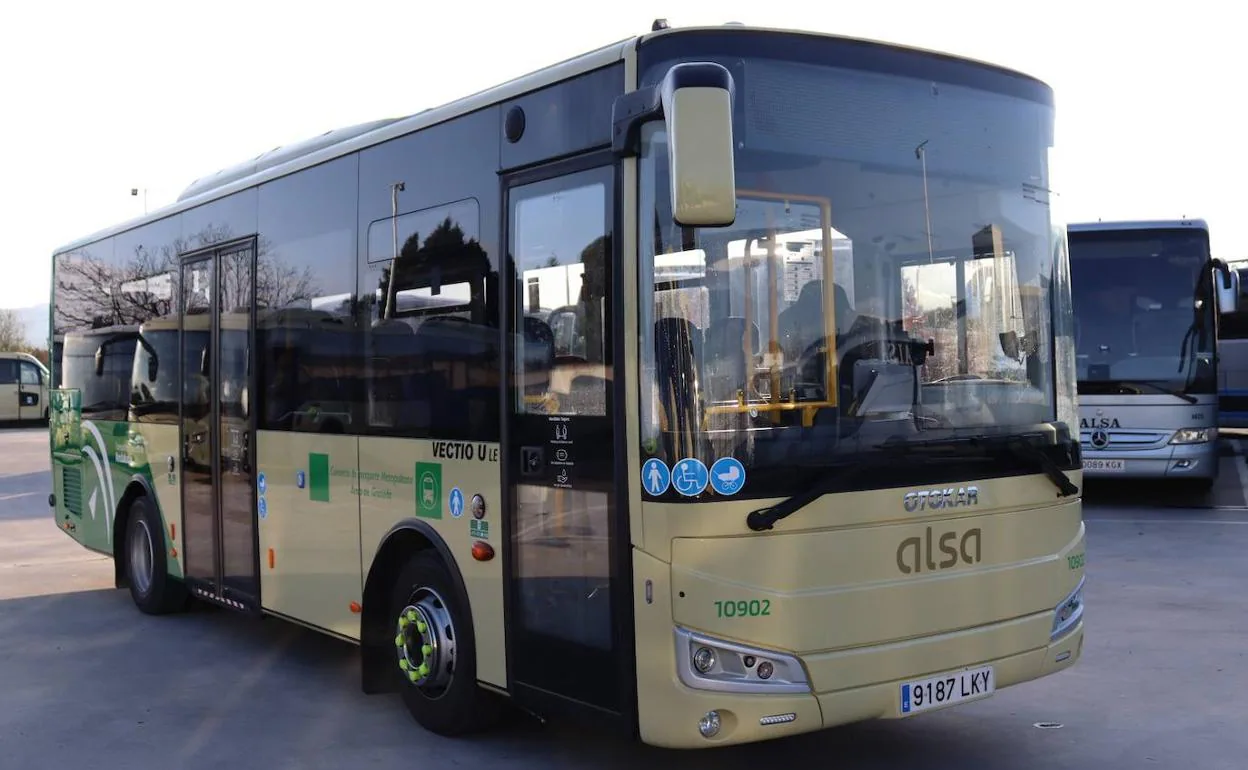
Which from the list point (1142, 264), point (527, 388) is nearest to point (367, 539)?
point (527, 388)

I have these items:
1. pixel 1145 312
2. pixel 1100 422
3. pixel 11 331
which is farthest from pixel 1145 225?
pixel 11 331

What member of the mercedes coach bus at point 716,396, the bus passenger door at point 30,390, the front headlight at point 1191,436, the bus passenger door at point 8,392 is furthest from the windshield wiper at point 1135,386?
the bus passenger door at point 8,392

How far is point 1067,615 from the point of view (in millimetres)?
6156

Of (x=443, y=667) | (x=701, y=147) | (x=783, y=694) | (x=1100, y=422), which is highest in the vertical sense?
(x=701, y=147)

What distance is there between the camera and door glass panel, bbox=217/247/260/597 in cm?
874

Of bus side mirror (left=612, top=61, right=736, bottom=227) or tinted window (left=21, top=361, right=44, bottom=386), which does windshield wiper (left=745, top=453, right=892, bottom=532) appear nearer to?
bus side mirror (left=612, top=61, right=736, bottom=227)

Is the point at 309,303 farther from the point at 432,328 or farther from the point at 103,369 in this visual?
the point at 103,369

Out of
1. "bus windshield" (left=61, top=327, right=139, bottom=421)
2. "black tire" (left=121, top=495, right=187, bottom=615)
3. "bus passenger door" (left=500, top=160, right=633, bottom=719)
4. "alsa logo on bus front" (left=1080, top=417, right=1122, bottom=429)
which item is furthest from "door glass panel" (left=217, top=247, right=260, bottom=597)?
"alsa logo on bus front" (left=1080, top=417, right=1122, bottom=429)

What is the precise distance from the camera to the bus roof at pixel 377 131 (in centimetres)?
555

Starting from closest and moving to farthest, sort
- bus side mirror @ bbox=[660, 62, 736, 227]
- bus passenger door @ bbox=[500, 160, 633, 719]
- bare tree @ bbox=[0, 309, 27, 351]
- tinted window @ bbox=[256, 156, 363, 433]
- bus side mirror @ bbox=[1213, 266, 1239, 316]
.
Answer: bus side mirror @ bbox=[660, 62, 736, 227], bus passenger door @ bbox=[500, 160, 633, 719], tinted window @ bbox=[256, 156, 363, 433], bus side mirror @ bbox=[1213, 266, 1239, 316], bare tree @ bbox=[0, 309, 27, 351]

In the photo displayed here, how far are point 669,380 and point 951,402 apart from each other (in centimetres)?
130

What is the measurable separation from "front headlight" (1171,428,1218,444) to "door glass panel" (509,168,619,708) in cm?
1159

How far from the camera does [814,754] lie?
6414mm

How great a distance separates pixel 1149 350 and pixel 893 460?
37.0 feet
